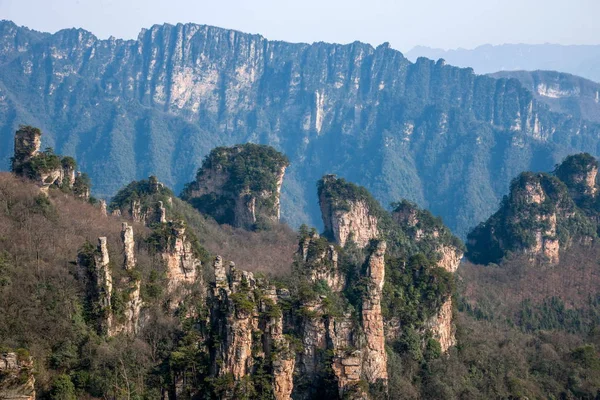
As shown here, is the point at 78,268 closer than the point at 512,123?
Yes

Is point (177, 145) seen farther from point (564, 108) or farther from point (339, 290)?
point (339, 290)

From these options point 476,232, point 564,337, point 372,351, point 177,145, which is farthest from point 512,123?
point 372,351

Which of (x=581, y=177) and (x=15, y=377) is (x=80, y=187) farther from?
(x=581, y=177)

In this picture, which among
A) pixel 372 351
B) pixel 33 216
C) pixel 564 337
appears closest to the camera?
pixel 372 351

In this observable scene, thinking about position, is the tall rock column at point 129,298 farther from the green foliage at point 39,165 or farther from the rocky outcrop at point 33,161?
the green foliage at point 39,165

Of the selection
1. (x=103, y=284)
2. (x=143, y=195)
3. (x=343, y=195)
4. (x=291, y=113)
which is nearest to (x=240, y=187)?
(x=343, y=195)

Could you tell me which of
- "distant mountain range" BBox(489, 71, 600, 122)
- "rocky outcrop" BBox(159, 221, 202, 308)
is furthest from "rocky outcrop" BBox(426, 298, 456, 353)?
"distant mountain range" BBox(489, 71, 600, 122)
